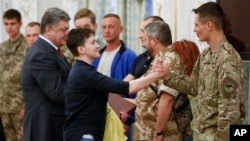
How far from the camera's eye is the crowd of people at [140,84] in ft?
12.8

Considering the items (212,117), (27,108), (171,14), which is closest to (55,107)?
(27,108)

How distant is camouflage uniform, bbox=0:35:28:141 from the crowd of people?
1018 mm

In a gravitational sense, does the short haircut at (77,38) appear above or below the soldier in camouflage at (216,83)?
above

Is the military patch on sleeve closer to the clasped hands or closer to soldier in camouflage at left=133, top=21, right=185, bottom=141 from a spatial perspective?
the clasped hands

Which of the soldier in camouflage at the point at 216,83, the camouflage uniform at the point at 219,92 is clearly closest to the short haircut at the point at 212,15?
the soldier in camouflage at the point at 216,83

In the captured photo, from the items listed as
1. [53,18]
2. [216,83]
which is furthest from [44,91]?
[216,83]

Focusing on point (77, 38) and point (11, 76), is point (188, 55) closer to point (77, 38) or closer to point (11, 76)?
point (77, 38)

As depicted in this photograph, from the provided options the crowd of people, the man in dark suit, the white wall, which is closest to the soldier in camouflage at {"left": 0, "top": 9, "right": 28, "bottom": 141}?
the crowd of people

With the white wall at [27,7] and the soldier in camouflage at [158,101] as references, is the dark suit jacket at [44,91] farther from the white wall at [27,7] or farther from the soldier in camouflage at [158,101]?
the white wall at [27,7]

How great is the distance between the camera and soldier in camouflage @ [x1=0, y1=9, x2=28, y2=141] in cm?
658

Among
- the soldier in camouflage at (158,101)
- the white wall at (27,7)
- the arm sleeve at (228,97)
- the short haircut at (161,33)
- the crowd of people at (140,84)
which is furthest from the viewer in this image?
the white wall at (27,7)

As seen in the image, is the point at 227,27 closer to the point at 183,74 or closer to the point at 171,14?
the point at 183,74

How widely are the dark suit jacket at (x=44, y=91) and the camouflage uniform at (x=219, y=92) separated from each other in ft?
3.33

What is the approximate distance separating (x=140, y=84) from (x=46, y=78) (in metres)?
0.75
